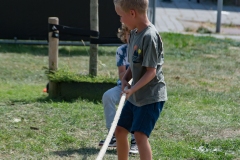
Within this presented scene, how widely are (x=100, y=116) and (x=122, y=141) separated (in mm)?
2092

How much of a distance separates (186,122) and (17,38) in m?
6.49

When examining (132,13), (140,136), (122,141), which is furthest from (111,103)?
(132,13)

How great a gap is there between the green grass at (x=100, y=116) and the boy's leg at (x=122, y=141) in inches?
26.4

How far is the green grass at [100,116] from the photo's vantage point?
5.11 meters

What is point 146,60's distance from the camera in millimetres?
3805

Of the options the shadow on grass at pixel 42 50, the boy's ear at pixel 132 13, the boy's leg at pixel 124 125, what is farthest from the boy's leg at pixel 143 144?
the shadow on grass at pixel 42 50

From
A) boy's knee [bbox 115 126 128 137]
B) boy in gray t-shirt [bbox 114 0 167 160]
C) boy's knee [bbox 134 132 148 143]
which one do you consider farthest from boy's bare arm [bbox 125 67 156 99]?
boy's knee [bbox 115 126 128 137]

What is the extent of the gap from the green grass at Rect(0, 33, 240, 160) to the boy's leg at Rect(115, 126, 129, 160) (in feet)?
2.20

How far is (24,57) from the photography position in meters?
10.9

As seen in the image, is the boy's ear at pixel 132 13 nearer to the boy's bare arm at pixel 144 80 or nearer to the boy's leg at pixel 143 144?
the boy's bare arm at pixel 144 80

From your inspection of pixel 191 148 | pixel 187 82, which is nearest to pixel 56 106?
pixel 191 148

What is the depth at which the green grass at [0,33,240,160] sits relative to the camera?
511 centimetres

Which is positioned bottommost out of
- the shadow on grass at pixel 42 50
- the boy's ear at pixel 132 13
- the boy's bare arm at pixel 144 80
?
the shadow on grass at pixel 42 50

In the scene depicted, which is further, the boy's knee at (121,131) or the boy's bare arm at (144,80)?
the boy's knee at (121,131)
